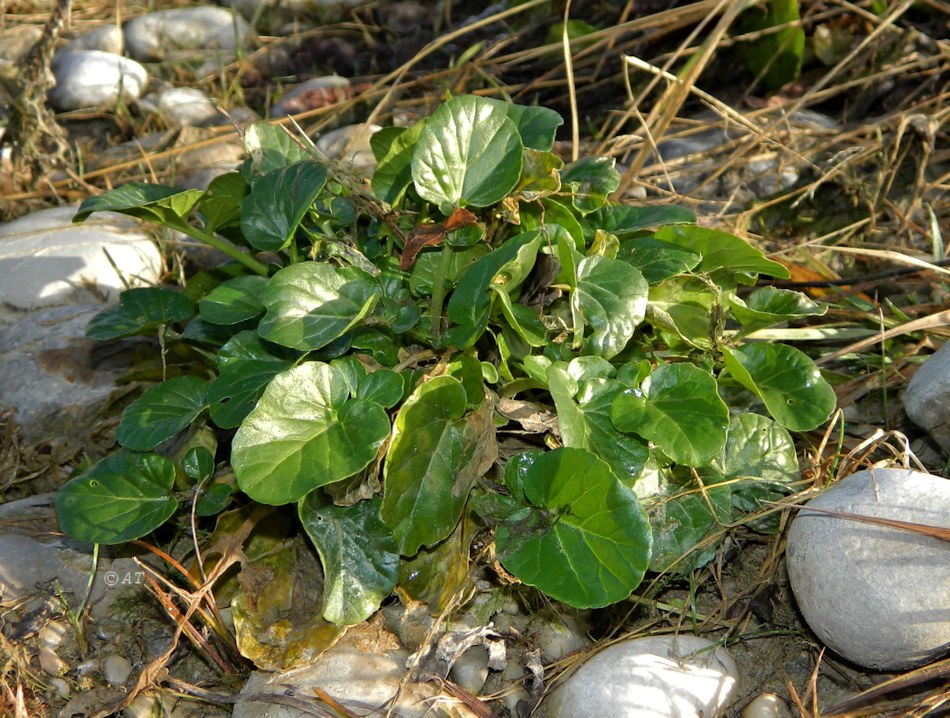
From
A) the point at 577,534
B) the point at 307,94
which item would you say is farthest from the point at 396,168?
the point at 307,94

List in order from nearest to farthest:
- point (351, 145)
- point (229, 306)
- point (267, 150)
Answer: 1. point (229, 306)
2. point (267, 150)
3. point (351, 145)

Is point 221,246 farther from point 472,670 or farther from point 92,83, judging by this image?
point 92,83

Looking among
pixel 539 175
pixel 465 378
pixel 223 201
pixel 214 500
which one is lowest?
pixel 214 500

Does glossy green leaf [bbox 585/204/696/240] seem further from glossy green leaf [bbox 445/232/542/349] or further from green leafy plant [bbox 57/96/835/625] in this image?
glossy green leaf [bbox 445/232/542/349]

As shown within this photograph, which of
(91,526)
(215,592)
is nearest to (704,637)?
(215,592)

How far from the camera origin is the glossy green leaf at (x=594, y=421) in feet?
5.24

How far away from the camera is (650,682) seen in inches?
59.2

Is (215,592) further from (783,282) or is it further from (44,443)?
(783,282)

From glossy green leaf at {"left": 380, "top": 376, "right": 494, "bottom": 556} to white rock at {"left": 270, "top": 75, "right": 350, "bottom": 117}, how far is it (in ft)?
6.20

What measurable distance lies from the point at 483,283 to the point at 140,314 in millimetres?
801

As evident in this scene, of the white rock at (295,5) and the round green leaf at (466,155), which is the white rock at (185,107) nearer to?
the white rock at (295,5)

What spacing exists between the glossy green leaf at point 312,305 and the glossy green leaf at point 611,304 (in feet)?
1.27

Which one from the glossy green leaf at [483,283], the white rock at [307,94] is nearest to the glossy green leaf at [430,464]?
the glossy green leaf at [483,283]

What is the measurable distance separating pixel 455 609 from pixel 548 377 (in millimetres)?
440
